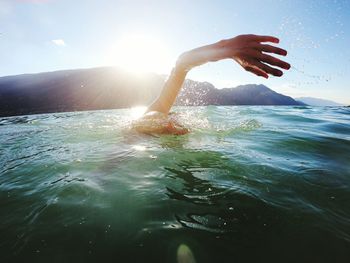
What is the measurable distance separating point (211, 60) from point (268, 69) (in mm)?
2064

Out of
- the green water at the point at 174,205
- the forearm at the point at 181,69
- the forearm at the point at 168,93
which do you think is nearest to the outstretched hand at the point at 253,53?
the forearm at the point at 181,69

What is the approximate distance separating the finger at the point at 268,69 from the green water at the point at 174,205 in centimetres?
152

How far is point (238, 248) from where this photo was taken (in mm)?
2219

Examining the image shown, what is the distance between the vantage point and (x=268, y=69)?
9.05 ft

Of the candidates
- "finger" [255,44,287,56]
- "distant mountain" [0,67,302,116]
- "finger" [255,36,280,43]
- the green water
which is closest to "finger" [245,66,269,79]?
"finger" [255,44,287,56]

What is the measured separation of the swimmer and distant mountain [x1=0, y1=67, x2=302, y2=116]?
220 ft

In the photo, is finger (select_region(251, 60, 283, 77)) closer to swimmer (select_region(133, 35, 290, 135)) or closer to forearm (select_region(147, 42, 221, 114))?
swimmer (select_region(133, 35, 290, 135))

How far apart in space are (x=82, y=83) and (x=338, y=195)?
110753 mm

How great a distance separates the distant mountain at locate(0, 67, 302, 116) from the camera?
8250 cm

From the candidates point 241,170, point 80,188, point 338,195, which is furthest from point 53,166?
point 338,195

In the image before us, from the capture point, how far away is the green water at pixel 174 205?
220 cm

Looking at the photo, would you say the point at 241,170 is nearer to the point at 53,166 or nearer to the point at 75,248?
the point at 75,248

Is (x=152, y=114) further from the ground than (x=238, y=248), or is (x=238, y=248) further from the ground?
(x=152, y=114)

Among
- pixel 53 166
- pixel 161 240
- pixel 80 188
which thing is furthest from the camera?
pixel 53 166
